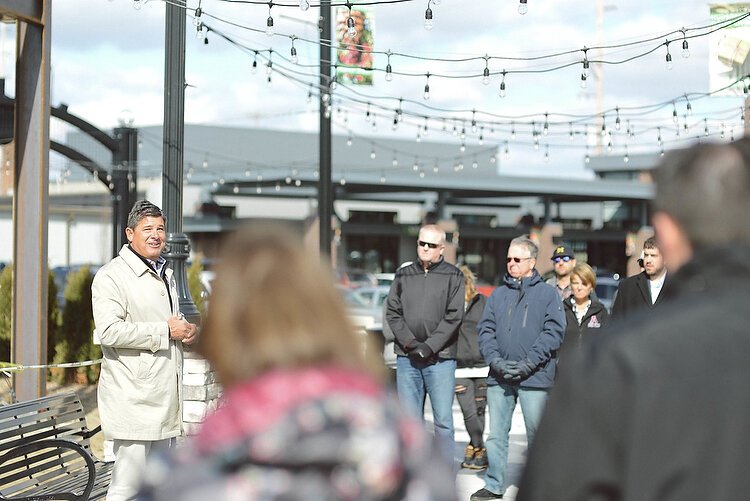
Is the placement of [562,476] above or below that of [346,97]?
below

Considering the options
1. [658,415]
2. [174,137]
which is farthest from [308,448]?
[174,137]

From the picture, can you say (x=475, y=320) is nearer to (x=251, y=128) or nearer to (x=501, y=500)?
(x=501, y=500)

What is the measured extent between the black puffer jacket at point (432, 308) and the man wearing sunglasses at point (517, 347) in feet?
1.32

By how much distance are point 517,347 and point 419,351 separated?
2.71ft

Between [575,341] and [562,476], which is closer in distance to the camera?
[562,476]

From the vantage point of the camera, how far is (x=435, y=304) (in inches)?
296

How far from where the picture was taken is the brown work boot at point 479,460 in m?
8.26

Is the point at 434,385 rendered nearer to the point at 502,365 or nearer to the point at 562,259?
the point at 502,365

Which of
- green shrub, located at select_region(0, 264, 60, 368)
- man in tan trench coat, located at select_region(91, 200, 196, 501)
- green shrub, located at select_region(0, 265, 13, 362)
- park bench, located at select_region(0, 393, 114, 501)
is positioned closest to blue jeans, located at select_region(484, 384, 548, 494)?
man in tan trench coat, located at select_region(91, 200, 196, 501)

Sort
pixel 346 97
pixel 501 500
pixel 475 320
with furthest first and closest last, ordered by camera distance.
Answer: pixel 346 97 < pixel 475 320 < pixel 501 500

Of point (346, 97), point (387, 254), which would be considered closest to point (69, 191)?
point (387, 254)

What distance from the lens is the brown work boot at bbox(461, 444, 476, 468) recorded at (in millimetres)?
8309

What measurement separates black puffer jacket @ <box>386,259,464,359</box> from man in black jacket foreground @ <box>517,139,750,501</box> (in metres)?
5.51

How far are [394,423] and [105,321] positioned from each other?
3.81 metres
